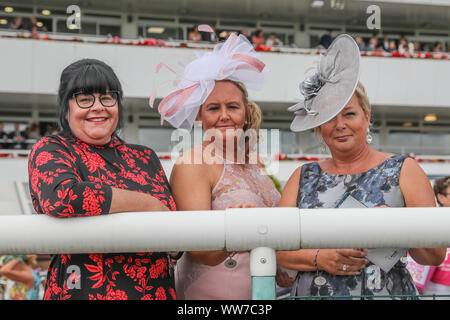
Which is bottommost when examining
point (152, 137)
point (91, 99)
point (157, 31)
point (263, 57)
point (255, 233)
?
point (255, 233)

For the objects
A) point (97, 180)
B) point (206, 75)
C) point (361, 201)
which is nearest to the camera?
point (97, 180)

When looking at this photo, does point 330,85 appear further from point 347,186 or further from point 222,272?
point 222,272

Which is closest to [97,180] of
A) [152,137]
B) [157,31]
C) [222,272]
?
[222,272]

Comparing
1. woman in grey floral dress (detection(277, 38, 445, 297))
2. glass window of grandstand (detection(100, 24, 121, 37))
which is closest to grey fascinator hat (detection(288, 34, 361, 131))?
woman in grey floral dress (detection(277, 38, 445, 297))

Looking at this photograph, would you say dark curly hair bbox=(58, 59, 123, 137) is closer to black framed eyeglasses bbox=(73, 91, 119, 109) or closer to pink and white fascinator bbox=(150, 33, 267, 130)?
black framed eyeglasses bbox=(73, 91, 119, 109)

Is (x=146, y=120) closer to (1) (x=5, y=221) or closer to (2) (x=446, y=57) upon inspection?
(2) (x=446, y=57)

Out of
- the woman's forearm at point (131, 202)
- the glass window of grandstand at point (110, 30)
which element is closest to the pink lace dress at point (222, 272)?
the woman's forearm at point (131, 202)

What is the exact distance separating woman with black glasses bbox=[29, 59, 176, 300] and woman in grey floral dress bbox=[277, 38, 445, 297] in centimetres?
32

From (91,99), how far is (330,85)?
604 mm

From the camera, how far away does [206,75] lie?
1.61 meters

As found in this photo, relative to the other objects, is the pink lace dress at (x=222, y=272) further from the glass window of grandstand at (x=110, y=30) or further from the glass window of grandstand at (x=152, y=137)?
the glass window of grandstand at (x=110, y=30)

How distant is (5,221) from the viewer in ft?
3.09
